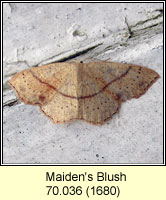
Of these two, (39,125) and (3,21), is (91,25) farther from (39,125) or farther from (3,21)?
(39,125)

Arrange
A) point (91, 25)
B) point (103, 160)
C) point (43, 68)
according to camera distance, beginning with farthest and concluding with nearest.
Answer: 1. point (91, 25)
2. point (103, 160)
3. point (43, 68)

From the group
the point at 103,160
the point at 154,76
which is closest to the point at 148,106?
the point at 154,76

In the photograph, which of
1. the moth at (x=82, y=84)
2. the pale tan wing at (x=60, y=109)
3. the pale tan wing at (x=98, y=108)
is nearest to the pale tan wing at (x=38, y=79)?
the moth at (x=82, y=84)

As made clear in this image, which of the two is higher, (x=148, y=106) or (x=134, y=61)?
(x=134, y=61)

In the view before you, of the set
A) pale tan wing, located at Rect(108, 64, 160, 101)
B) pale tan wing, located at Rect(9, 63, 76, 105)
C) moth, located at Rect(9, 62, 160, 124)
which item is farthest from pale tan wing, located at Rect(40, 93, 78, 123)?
pale tan wing, located at Rect(108, 64, 160, 101)

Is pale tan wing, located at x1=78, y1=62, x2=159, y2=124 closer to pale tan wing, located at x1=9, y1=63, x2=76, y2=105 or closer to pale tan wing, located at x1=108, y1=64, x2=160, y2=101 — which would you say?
pale tan wing, located at x1=108, y1=64, x2=160, y2=101

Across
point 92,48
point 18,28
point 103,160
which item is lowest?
point 103,160

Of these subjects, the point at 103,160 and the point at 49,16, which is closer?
the point at 103,160

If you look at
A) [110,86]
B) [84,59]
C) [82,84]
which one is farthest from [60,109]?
[84,59]
